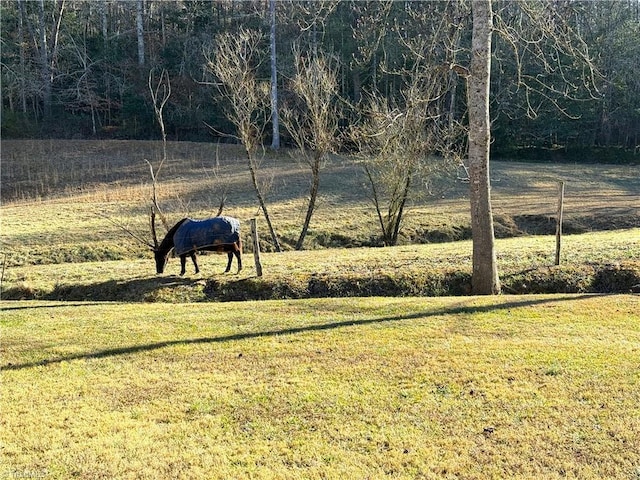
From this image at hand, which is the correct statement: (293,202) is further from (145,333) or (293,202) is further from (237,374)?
(237,374)

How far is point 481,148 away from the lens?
10.5 m

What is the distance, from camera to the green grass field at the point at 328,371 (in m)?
4.52

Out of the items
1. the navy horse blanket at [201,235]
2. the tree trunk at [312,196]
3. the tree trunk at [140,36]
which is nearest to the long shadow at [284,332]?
the navy horse blanket at [201,235]

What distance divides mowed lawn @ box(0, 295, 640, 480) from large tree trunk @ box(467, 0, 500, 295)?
198cm

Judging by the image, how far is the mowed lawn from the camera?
445cm

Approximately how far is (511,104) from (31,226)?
Result: 130ft

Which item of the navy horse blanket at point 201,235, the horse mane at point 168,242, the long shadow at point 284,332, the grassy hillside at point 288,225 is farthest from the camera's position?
the horse mane at point 168,242

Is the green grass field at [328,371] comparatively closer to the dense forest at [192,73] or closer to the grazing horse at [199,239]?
the grazing horse at [199,239]

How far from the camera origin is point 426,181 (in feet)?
70.4

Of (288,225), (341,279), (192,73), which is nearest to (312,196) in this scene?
(288,225)

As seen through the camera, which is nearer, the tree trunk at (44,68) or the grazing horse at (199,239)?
the grazing horse at (199,239)

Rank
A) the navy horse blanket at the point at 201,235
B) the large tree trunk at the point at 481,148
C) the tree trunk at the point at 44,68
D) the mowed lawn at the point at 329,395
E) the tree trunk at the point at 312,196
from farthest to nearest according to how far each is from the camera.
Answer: the tree trunk at the point at 44,68 < the tree trunk at the point at 312,196 < the navy horse blanket at the point at 201,235 < the large tree trunk at the point at 481,148 < the mowed lawn at the point at 329,395

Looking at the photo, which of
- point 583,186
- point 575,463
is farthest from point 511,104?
point 575,463

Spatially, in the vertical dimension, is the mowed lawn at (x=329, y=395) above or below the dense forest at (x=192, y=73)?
below
